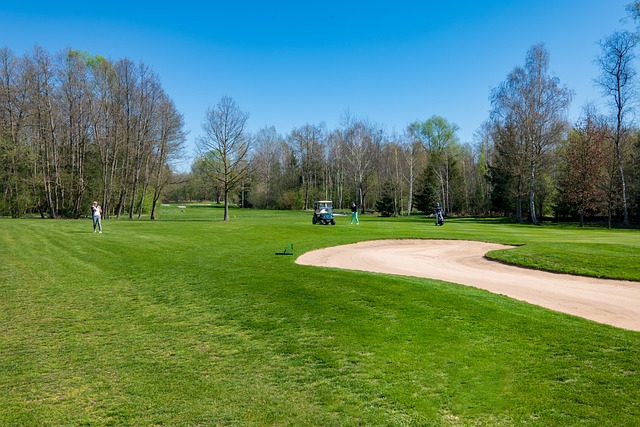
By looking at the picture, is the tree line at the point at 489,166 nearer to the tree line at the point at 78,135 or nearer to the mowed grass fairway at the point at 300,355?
the tree line at the point at 78,135

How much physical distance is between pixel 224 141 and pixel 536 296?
37.4 metres

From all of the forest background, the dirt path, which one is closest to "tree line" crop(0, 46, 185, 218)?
the forest background

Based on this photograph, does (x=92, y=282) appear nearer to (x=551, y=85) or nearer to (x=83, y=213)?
(x=83, y=213)

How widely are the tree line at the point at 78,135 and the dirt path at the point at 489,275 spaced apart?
37.0 meters

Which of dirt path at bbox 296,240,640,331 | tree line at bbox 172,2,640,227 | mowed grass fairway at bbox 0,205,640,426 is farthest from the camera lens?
tree line at bbox 172,2,640,227

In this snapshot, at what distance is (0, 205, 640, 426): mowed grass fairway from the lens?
14.6 ft

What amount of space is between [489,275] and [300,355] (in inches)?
378

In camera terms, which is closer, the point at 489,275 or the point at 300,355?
the point at 300,355

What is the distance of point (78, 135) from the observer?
47.1 metres

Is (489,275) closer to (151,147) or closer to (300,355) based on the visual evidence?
(300,355)

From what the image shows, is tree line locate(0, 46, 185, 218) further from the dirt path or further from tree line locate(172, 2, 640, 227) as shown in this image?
the dirt path

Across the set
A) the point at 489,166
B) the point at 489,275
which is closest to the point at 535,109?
the point at 489,166

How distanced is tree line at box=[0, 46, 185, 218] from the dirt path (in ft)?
122

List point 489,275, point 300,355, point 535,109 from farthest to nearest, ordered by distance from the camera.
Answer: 1. point 535,109
2. point 489,275
3. point 300,355
